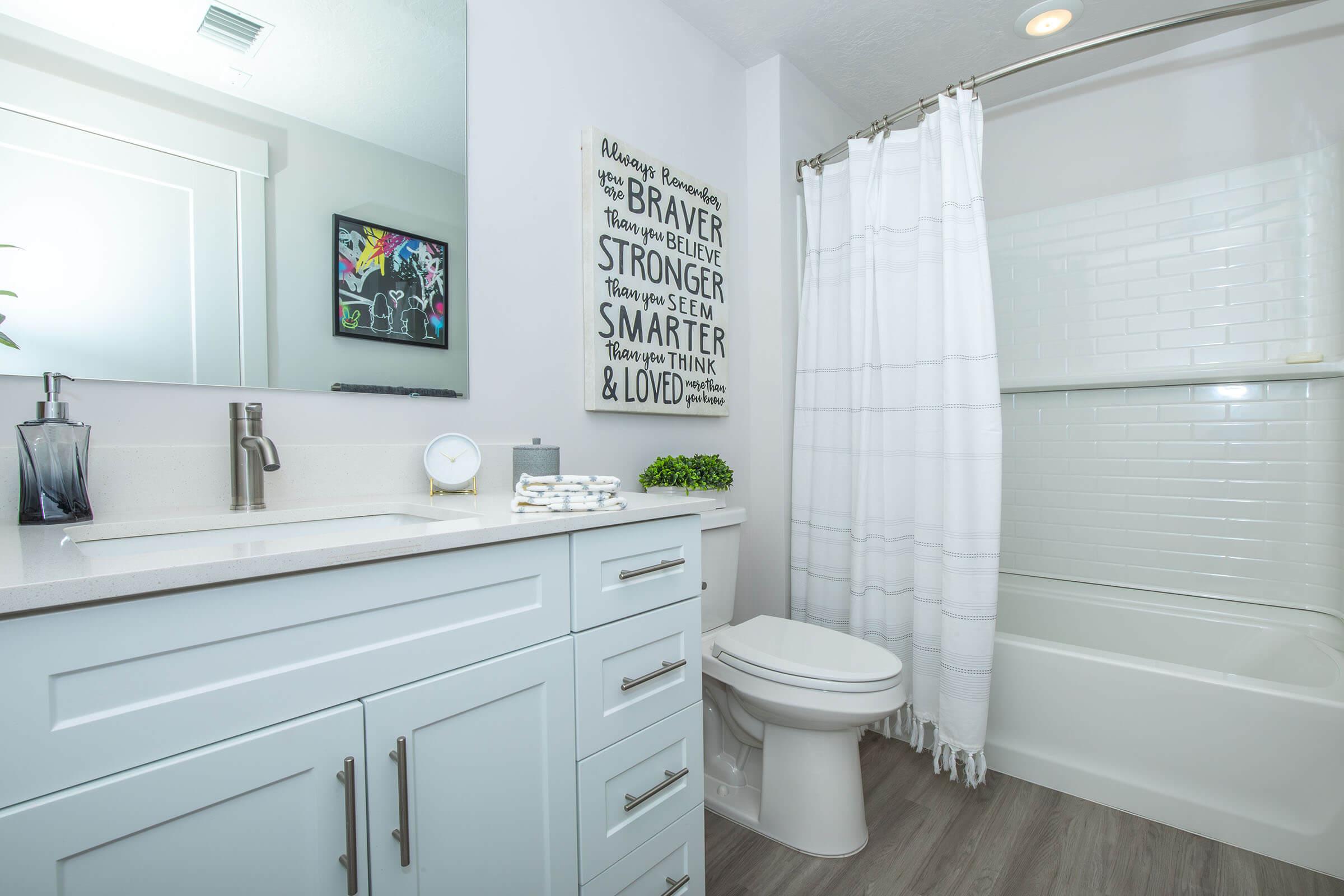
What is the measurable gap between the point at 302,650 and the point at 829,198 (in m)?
2.19

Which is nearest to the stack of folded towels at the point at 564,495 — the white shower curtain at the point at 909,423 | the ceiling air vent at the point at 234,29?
the ceiling air vent at the point at 234,29

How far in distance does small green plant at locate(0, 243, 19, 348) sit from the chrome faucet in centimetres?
29

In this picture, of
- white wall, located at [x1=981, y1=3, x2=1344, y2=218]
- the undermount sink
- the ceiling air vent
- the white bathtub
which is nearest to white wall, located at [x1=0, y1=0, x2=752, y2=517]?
the undermount sink

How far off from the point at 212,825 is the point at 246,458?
658 mm

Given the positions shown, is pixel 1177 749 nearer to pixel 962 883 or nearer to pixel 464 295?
pixel 962 883

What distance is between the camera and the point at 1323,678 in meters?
1.72

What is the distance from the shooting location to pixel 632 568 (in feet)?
3.80

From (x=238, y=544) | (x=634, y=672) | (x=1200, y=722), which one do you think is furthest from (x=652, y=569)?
(x=1200, y=722)

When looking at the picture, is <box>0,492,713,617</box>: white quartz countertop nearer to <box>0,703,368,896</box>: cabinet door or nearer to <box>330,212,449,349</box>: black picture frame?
<box>0,703,368,896</box>: cabinet door

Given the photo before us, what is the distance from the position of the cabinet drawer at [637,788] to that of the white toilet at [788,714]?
264mm

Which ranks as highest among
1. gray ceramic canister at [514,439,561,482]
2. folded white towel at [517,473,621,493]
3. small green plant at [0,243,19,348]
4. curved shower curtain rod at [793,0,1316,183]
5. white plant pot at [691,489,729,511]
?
curved shower curtain rod at [793,0,1316,183]

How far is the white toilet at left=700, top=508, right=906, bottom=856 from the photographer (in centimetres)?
151

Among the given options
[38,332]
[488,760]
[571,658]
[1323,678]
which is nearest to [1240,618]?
[1323,678]

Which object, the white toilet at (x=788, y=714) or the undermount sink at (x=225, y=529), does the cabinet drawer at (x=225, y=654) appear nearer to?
the undermount sink at (x=225, y=529)
